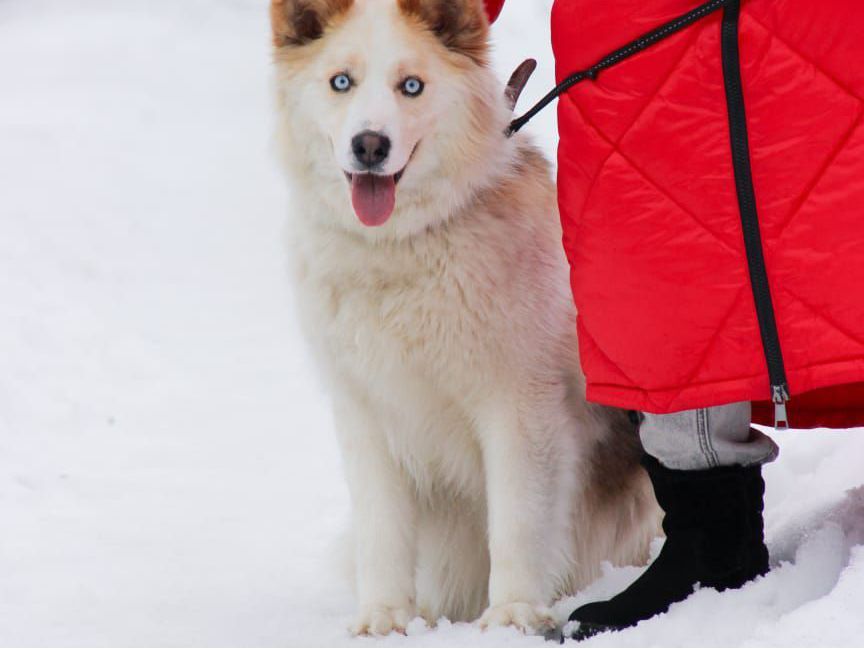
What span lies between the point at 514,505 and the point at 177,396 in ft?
8.46

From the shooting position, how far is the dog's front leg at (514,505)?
231 cm

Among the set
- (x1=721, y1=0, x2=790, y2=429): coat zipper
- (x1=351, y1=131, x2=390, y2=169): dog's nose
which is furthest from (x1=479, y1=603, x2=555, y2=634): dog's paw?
(x1=351, y1=131, x2=390, y2=169): dog's nose

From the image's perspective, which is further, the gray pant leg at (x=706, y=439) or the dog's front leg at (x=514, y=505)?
the dog's front leg at (x=514, y=505)

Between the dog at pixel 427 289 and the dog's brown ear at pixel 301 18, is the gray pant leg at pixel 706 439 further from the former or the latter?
the dog's brown ear at pixel 301 18

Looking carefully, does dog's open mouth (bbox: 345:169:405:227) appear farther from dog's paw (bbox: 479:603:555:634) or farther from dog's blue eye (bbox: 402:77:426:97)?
dog's paw (bbox: 479:603:555:634)

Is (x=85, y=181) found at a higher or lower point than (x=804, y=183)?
lower

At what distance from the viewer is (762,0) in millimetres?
1768

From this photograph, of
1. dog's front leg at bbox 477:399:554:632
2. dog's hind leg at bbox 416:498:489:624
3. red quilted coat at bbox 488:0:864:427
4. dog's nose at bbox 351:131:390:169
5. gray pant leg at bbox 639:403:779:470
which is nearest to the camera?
red quilted coat at bbox 488:0:864:427

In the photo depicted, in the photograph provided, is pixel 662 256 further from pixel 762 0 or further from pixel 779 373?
pixel 762 0

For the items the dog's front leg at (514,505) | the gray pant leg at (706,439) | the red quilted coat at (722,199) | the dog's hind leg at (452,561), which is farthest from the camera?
the dog's hind leg at (452,561)

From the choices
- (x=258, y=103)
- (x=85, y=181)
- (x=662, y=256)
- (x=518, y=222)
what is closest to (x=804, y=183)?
(x=662, y=256)

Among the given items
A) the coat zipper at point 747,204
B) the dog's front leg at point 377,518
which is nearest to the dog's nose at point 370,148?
the dog's front leg at point 377,518

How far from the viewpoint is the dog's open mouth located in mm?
2287

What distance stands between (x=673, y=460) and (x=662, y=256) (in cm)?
41
